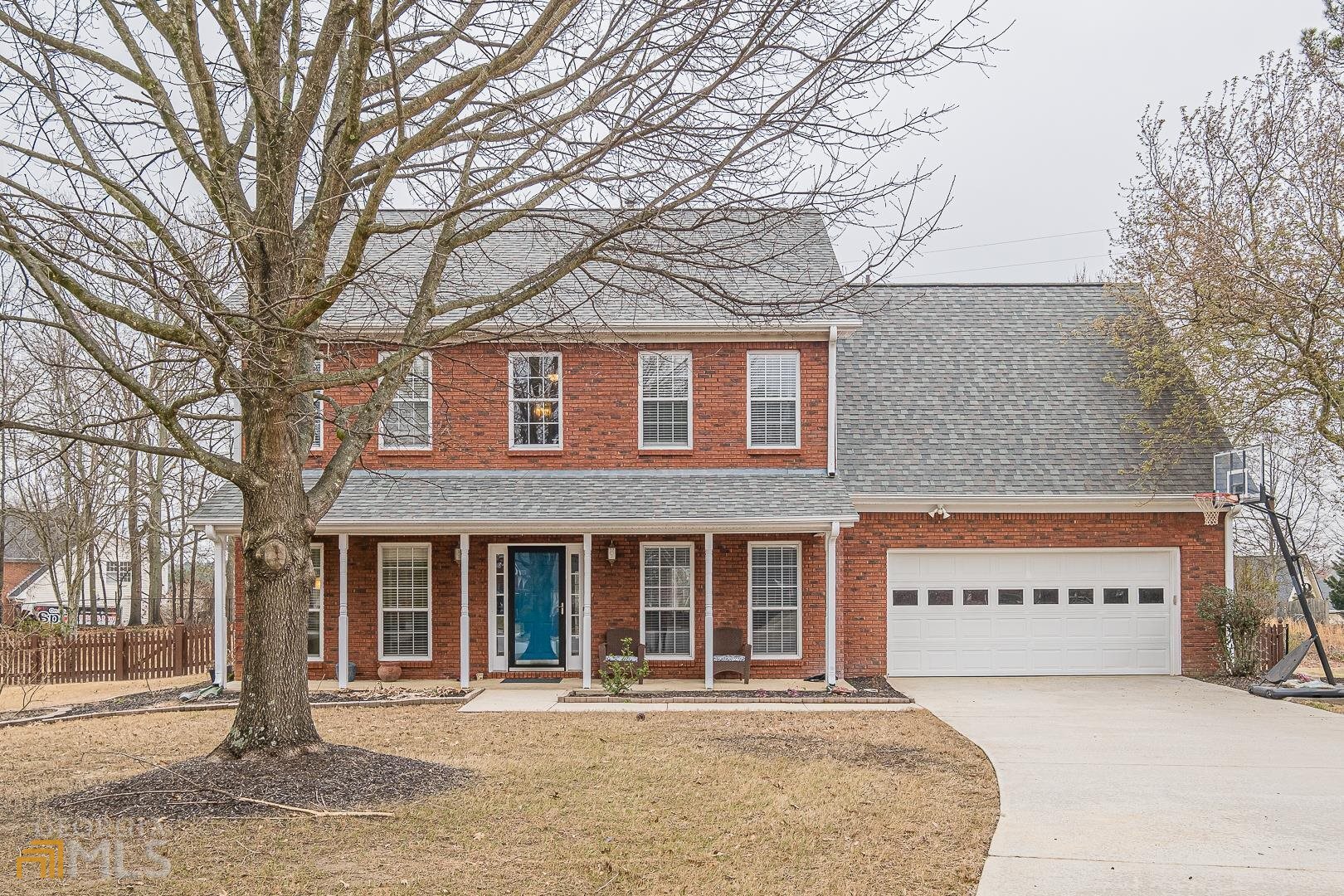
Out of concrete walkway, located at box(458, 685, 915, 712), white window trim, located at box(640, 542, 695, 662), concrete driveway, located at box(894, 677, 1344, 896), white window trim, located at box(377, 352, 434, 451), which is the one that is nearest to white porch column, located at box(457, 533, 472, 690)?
concrete walkway, located at box(458, 685, 915, 712)

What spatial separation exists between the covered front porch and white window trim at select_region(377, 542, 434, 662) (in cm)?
2

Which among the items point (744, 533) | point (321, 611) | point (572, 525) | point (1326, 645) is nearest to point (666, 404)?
point (744, 533)

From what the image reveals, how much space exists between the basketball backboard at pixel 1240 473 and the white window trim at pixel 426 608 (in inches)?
515

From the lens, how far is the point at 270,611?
362 inches

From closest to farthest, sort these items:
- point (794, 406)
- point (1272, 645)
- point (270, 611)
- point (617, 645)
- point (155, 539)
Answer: point (270, 611) → point (617, 645) → point (794, 406) → point (1272, 645) → point (155, 539)

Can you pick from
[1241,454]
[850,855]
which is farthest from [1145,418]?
[850,855]

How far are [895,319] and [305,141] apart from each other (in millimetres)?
13284

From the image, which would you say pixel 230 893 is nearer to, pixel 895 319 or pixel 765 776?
pixel 765 776

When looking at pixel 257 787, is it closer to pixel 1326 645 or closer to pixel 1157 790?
pixel 1157 790

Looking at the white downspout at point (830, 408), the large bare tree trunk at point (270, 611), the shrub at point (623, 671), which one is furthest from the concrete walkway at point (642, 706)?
the large bare tree trunk at point (270, 611)

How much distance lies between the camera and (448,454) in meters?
17.2

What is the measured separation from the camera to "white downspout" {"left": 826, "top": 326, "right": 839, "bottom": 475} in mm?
16922

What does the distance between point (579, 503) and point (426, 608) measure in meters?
3.24

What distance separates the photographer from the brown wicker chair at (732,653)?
16375 millimetres
